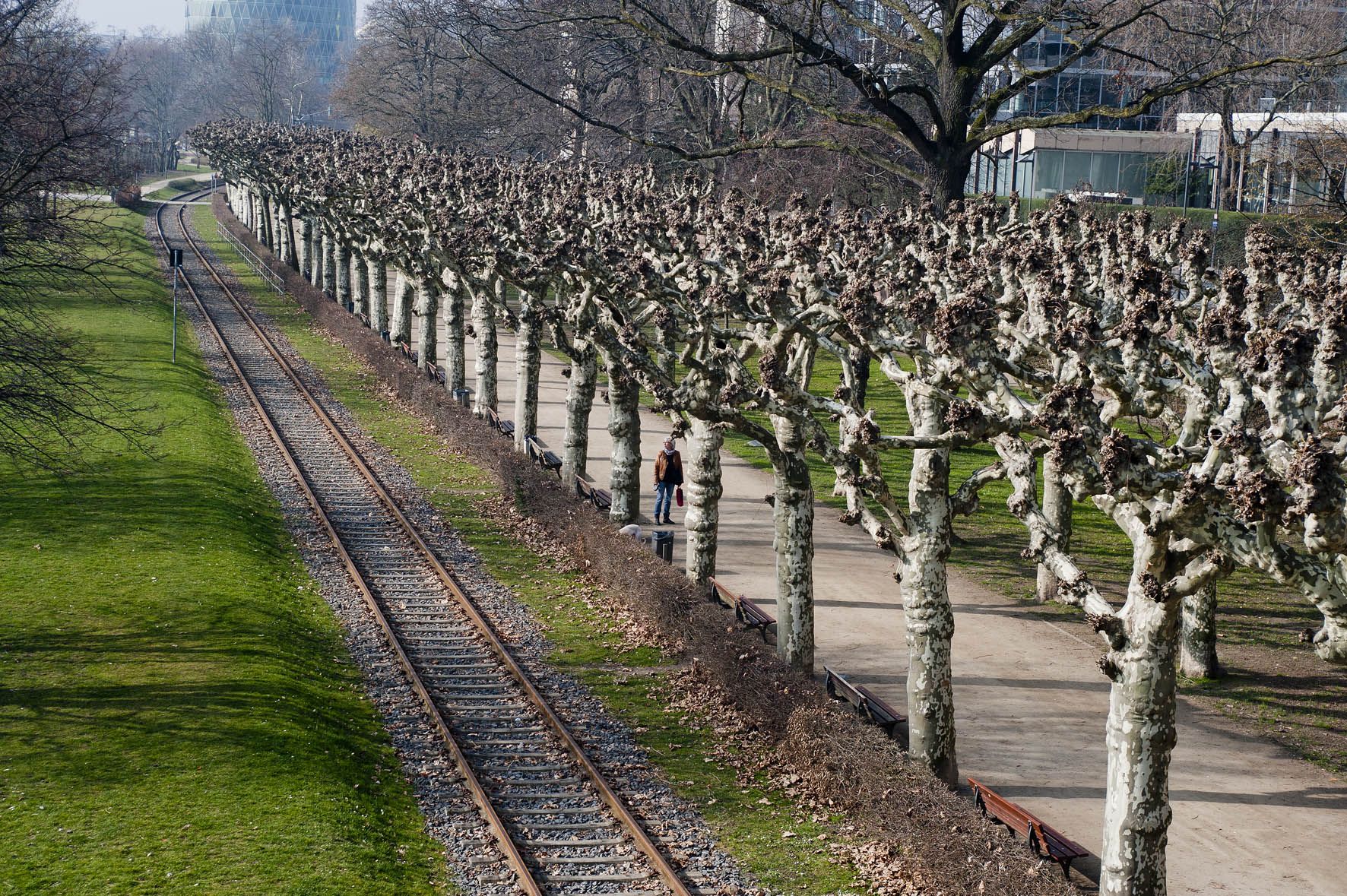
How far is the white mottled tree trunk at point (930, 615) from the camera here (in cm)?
1577

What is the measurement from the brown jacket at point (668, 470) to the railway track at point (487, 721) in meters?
5.01

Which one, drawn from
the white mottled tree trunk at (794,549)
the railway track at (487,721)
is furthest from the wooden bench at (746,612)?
the railway track at (487,721)

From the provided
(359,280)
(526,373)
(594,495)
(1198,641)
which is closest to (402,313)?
(359,280)

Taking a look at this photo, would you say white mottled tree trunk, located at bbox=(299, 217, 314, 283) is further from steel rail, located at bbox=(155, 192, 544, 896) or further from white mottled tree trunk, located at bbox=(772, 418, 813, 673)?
white mottled tree trunk, located at bbox=(772, 418, 813, 673)

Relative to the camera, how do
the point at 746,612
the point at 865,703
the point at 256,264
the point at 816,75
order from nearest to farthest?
the point at 865,703, the point at 746,612, the point at 816,75, the point at 256,264

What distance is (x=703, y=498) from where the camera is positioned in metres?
22.6

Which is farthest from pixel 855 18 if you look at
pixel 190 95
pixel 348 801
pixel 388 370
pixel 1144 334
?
pixel 190 95

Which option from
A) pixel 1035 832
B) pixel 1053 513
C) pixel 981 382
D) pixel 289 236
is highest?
Answer: pixel 289 236

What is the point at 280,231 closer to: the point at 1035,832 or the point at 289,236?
the point at 289,236

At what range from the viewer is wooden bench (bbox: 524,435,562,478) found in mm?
31452

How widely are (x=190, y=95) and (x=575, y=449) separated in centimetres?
16673

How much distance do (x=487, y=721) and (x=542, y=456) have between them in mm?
14198

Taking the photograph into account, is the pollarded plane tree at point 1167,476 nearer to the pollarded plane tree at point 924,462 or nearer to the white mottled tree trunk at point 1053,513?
the pollarded plane tree at point 924,462

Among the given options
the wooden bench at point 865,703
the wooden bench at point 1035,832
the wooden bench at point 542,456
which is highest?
the wooden bench at point 542,456
